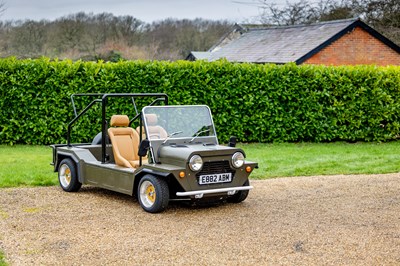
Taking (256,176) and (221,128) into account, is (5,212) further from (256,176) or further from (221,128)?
(221,128)

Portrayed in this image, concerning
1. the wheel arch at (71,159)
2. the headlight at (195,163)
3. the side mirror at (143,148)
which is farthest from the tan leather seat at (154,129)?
the wheel arch at (71,159)

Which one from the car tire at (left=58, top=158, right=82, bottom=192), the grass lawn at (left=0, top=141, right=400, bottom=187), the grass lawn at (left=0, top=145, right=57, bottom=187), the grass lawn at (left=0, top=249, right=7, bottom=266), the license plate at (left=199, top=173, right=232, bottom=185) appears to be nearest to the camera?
the grass lawn at (left=0, top=249, right=7, bottom=266)

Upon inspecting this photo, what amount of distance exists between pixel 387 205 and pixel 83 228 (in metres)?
4.47

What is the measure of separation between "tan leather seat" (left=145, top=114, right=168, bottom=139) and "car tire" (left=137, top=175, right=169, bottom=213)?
76 centimetres

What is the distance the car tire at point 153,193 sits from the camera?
8.45 metres

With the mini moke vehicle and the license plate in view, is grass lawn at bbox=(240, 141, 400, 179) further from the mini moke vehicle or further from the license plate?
the license plate

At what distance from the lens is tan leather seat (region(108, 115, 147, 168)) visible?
1000cm

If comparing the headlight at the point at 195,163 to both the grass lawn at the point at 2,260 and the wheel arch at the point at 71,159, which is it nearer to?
the wheel arch at the point at 71,159

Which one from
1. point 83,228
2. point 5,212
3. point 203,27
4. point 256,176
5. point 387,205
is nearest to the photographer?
point 83,228

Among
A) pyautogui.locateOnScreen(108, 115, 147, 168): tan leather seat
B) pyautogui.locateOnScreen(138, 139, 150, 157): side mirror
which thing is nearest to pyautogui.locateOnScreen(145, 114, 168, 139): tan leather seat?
pyautogui.locateOnScreen(138, 139, 150, 157): side mirror

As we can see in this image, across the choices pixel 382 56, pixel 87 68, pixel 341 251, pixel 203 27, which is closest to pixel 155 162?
pixel 341 251

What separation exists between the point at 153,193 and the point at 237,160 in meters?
1.24

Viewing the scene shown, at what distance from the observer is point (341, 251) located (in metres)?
6.74

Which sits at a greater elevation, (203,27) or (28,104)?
(203,27)
